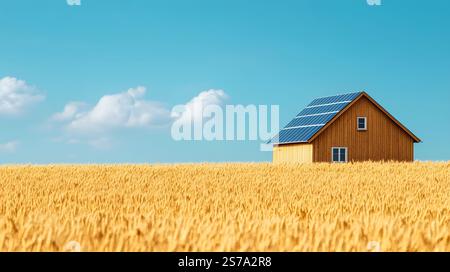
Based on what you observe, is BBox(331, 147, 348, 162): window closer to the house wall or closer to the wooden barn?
the wooden barn

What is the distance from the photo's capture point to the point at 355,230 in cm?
662

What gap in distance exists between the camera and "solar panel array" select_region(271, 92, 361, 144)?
43156 millimetres

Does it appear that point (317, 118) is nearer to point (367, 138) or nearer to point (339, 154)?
point (339, 154)

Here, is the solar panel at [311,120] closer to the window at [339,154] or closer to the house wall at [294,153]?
the house wall at [294,153]

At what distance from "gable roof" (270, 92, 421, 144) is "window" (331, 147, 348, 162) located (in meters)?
1.79

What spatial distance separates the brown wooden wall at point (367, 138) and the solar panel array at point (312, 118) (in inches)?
23.1

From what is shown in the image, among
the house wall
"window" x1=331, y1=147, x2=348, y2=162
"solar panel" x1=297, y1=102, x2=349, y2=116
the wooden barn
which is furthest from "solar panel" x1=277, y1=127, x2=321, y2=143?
"solar panel" x1=297, y1=102, x2=349, y2=116

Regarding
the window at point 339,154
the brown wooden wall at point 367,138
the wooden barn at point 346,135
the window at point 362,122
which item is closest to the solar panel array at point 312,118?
the wooden barn at point 346,135

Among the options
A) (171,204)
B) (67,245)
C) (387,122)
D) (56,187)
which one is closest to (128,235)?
(67,245)

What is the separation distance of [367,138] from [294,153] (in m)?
→ 5.26

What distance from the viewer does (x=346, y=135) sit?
4388cm

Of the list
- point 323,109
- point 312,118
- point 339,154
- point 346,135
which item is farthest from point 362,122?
point 312,118
